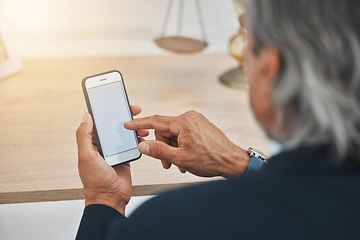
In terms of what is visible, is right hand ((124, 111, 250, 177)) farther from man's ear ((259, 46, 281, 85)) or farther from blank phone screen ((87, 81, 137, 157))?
man's ear ((259, 46, 281, 85))

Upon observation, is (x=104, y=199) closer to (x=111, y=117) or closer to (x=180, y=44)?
(x=111, y=117)

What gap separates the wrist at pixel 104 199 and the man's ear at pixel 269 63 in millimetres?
434

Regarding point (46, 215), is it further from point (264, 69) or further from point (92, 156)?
point (264, 69)

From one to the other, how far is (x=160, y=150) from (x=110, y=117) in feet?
0.47

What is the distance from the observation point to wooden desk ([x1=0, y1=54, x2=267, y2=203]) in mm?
809

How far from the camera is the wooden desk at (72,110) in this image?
2.65 ft

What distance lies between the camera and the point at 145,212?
0.42 metres

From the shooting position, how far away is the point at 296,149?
0.41m

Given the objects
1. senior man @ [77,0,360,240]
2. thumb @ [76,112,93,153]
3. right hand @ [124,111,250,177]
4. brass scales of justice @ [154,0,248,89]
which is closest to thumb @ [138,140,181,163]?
right hand @ [124,111,250,177]

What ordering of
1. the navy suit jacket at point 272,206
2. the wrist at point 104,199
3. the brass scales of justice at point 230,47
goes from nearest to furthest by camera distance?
1. the navy suit jacket at point 272,206
2. the wrist at point 104,199
3. the brass scales of justice at point 230,47

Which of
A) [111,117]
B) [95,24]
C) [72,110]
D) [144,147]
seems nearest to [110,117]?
[111,117]

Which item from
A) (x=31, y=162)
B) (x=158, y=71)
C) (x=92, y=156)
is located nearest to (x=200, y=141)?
(x=92, y=156)

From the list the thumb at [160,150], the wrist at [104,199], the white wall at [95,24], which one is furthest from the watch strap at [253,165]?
the white wall at [95,24]

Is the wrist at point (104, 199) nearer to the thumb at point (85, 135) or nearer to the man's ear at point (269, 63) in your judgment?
the thumb at point (85, 135)
